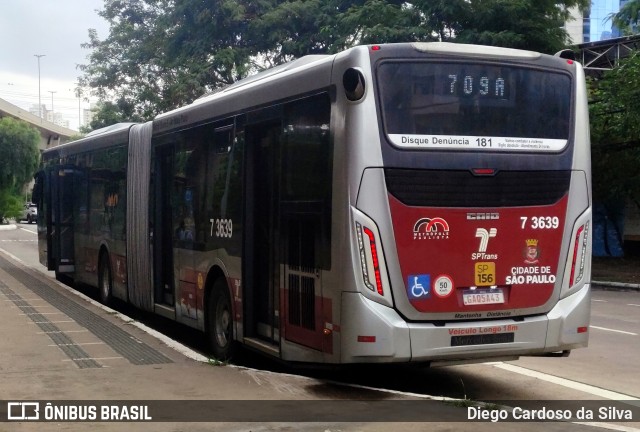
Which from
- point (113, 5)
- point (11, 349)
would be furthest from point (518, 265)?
point (113, 5)

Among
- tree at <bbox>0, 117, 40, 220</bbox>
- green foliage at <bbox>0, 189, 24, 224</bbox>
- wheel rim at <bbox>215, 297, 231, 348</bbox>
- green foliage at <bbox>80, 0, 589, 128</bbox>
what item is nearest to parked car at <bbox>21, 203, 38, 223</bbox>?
tree at <bbox>0, 117, 40, 220</bbox>

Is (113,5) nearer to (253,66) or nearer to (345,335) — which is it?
(253,66)

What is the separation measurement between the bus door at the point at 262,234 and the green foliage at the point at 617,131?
17988 millimetres

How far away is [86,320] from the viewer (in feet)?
44.2

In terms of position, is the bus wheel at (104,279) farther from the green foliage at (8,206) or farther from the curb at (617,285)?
the green foliage at (8,206)

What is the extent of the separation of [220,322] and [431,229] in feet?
13.2

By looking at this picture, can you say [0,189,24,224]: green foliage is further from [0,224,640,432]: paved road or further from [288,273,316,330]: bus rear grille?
[288,273,316,330]: bus rear grille

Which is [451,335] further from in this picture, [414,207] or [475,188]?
[475,188]

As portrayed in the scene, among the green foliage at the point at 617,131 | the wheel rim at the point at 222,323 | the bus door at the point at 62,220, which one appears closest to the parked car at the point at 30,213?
the bus door at the point at 62,220

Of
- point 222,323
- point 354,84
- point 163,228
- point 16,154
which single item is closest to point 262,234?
point 222,323

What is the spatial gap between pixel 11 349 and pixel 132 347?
1442mm

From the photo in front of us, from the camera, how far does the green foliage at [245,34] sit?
84.6 feet

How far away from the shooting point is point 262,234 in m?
9.73

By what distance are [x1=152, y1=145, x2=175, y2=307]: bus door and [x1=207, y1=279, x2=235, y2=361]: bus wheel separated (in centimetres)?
205
